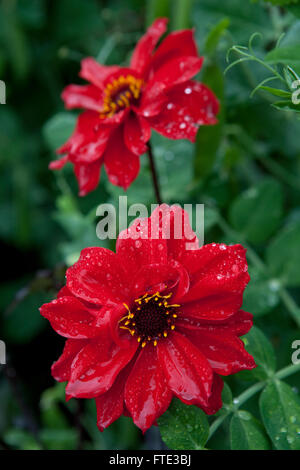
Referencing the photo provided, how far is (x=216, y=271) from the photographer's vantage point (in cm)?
38

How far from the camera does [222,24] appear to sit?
1.69 feet

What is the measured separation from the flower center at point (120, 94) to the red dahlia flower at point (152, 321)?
193 millimetres

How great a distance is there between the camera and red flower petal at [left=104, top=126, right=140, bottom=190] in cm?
50

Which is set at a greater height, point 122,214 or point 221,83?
point 221,83

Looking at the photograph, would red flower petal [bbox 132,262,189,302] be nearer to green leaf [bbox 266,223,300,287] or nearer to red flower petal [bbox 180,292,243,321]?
red flower petal [bbox 180,292,243,321]

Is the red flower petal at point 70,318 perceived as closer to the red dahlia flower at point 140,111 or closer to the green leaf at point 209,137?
the red dahlia flower at point 140,111

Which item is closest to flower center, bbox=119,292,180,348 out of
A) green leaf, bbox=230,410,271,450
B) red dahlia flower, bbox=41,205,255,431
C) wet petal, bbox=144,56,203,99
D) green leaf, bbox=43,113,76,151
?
red dahlia flower, bbox=41,205,255,431

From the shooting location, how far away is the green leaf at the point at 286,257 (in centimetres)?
59

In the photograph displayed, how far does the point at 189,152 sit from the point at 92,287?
367 mm

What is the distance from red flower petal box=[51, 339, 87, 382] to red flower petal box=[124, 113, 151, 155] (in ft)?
0.63

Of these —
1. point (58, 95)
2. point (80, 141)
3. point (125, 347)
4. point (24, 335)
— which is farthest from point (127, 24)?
point (125, 347)

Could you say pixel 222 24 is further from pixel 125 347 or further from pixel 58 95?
pixel 58 95

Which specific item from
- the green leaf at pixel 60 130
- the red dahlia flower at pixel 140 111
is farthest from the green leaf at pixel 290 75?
the green leaf at pixel 60 130

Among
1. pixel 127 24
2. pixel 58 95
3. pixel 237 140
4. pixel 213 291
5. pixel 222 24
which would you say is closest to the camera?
pixel 213 291
